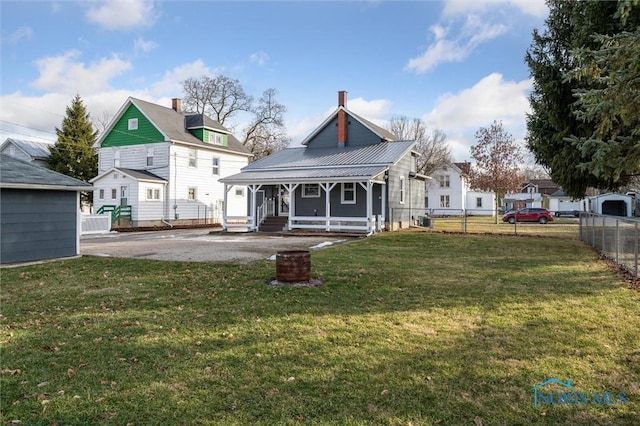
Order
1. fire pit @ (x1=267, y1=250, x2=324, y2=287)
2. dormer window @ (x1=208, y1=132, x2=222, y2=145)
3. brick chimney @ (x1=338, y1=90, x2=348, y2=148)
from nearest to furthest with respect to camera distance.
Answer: fire pit @ (x1=267, y1=250, x2=324, y2=287) → brick chimney @ (x1=338, y1=90, x2=348, y2=148) → dormer window @ (x1=208, y1=132, x2=222, y2=145)

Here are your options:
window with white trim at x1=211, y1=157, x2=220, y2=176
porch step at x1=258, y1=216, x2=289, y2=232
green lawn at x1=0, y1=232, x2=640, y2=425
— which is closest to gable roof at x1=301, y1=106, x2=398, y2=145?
porch step at x1=258, y1=216, x2=289, y2=232

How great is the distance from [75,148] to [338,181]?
27.1 metres

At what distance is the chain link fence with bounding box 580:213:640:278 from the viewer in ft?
28.8

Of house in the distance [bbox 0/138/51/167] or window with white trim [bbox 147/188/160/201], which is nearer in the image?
window with white trim [bbox 147/188/160/201]

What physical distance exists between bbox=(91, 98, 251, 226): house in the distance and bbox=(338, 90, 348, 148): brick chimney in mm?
10297

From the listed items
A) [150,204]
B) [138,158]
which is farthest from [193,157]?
[150,204]

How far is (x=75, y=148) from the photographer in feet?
114

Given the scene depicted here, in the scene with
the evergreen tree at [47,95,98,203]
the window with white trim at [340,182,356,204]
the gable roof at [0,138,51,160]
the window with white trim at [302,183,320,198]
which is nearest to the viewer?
the window with white trim at [340,182,356,204]

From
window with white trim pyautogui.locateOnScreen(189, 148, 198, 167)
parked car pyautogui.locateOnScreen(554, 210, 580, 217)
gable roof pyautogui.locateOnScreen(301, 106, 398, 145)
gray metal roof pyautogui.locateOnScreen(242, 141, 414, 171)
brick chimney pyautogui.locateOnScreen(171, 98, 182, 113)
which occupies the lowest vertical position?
parked car pyautogui.locateOnScreen(554, 210, 580, 217)

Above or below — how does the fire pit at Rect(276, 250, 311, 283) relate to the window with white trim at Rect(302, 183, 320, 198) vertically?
below

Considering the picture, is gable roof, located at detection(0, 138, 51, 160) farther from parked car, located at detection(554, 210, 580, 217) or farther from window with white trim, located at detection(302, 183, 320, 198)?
parked car, located at detection(554, 210, 580, 217)

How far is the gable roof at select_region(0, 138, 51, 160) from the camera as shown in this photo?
36.8 m

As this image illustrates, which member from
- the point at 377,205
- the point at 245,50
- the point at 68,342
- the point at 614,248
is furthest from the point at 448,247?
the point at 68,342

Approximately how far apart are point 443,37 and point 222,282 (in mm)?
13194
